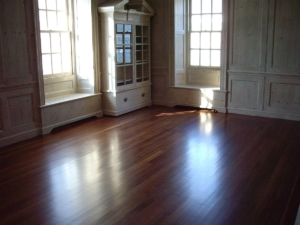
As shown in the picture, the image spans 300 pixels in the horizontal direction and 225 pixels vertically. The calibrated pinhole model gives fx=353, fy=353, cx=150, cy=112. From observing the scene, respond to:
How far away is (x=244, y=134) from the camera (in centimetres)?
559

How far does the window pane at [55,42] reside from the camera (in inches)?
249

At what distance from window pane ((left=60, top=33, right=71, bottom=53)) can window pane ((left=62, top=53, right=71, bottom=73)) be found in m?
0.11

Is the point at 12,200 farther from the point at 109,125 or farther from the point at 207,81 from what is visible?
the point at 207,81

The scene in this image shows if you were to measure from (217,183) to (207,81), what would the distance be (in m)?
4.27

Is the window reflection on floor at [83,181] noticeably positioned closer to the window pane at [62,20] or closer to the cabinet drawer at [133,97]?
the cabinet drawer at [133,97]

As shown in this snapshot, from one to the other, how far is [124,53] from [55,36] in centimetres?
135

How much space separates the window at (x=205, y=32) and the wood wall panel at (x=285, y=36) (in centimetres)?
134

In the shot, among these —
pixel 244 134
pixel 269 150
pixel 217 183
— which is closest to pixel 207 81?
pixel 244 134

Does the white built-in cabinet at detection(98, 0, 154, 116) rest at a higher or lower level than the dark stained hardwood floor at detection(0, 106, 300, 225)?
higher

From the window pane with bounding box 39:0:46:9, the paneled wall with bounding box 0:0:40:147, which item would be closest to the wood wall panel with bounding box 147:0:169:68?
the window pane with bounding box 39:0:46:9

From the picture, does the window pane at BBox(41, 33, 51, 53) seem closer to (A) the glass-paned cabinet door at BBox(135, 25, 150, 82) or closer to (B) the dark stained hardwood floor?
(B) the dark stained hardwood floor

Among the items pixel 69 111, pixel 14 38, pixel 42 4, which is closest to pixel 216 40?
pixel 69 111

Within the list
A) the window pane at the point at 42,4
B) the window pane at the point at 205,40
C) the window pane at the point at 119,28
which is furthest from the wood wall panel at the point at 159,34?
the window pane at the point at 42,4

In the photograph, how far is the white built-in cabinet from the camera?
6605mm
